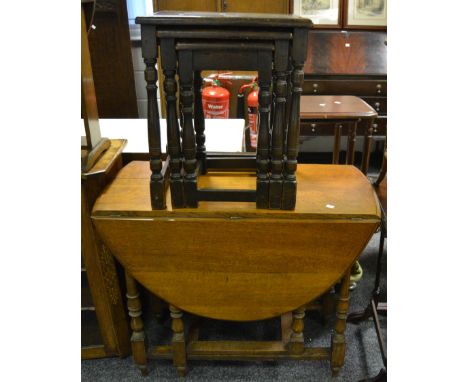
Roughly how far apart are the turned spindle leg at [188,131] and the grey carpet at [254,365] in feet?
2.48

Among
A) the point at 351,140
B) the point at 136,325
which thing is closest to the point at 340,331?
the point at 136,325

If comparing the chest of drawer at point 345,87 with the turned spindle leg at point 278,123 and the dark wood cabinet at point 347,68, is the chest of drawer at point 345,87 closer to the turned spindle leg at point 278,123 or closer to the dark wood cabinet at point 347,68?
the dark wood cabinet at point 347,68

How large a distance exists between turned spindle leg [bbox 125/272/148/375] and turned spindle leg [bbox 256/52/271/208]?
0.53 meters

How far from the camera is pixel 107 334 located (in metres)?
1.55

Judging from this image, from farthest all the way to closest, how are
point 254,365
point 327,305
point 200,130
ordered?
point 327,305, point 254,365, point 200,130

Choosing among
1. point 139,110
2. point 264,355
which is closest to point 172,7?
point 139,110

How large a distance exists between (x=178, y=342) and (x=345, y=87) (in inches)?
85.9

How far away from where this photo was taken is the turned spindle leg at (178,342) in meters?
1.41

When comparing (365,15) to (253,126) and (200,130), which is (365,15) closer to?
(253,126)

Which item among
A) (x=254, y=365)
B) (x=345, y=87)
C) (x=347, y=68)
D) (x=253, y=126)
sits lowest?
(x=254, y=365)

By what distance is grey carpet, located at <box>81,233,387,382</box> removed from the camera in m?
1.55

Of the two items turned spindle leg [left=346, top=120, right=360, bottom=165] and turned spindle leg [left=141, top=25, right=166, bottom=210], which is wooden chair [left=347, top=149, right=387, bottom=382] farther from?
turned spindle leg [left=141, top=25, right=166, bottom=210]

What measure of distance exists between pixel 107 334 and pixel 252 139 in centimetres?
112

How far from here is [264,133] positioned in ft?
3.58
